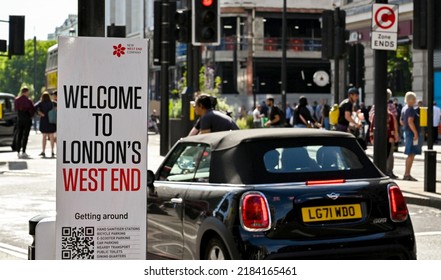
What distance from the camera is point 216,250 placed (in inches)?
280

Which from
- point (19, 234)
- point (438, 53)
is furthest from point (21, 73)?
point (19, 234)

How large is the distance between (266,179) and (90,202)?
7.28ft

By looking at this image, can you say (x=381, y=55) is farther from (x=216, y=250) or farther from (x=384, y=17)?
(x=216, y=250)

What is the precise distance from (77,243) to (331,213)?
238 centimetres

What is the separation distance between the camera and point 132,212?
17.0 feet

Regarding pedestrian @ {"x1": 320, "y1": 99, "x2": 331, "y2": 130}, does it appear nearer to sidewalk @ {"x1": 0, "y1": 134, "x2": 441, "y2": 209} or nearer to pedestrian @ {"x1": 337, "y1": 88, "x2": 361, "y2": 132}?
sidewalk @ {"x1": 0, "y1": 134, "x2": 441, "y2": 209}

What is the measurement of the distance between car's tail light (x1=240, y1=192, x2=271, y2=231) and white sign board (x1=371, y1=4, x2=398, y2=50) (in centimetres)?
897

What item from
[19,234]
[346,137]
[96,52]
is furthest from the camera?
[19,234]

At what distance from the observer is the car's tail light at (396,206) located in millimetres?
7305

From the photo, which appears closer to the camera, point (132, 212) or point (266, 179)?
point (132, 212)

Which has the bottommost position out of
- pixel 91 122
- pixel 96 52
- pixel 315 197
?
pixel 315 197

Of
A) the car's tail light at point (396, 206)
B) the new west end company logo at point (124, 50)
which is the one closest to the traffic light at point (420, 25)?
the car's tail light at point (396, 206)

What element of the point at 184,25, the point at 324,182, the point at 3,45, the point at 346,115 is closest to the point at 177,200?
the point at 324,182
